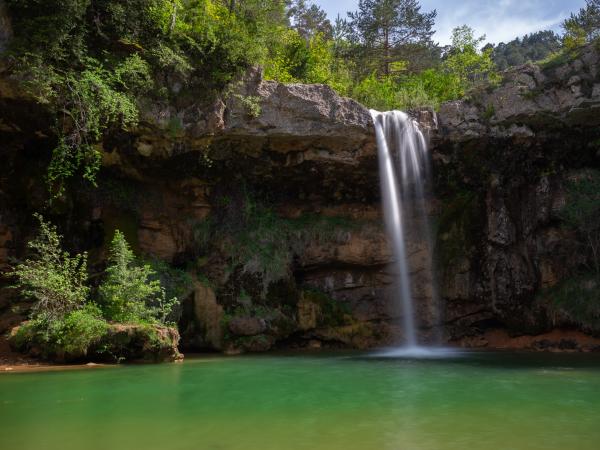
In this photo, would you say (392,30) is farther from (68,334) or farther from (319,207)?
(68,334)

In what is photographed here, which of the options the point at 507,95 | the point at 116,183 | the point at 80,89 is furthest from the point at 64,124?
the point at 507,95

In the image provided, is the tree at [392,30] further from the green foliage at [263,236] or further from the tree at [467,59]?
the green foliage at [263,236]

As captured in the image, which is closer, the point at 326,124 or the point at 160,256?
the point at 326,124

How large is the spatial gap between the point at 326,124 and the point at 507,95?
19.9ft

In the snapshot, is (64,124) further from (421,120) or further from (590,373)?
(590,373)

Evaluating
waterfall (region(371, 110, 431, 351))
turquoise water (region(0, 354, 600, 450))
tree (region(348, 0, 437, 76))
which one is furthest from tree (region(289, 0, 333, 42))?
turquoise water (region(0, 354, 600, 450))

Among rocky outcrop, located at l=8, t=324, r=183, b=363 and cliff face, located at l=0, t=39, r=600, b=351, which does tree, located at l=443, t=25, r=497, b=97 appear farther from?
rocky outcrop, located at l=8, t=324, r=183, b=363

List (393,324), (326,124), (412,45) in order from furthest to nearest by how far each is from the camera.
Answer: (412,45)
(393,324)
(326,124)

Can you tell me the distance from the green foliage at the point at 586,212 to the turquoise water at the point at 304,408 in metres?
7.42

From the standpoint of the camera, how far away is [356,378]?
913 centimetres

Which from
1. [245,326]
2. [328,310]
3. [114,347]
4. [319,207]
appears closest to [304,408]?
[114,347]

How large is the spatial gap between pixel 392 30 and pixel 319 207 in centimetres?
1851

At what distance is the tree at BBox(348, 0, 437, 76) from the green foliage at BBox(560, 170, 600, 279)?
17643 mm

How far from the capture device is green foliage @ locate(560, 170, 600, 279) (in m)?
16.4
